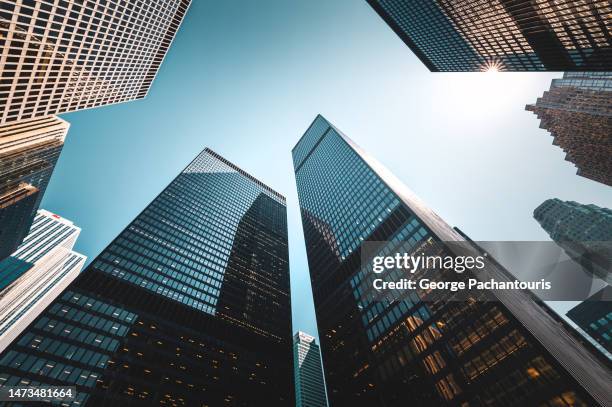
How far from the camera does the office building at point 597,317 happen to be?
9231cm

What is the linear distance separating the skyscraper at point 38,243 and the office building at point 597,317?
203 m

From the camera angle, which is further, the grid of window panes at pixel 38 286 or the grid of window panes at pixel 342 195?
the grid of window panes at pixel 38 286

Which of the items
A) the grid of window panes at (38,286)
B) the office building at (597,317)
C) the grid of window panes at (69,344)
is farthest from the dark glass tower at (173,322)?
the office building at (597,317)

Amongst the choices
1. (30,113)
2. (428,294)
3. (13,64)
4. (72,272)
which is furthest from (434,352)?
(72,272)

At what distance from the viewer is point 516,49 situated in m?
70.1

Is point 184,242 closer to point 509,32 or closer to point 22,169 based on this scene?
point 22,169

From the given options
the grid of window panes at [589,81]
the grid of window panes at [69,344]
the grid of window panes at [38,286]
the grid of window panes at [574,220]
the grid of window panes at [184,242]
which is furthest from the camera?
the grid of window panes at [38,286]

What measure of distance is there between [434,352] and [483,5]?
72.0 m

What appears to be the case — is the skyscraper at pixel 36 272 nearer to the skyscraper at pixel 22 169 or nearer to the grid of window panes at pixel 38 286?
the grid of window panes at pixel 38 286

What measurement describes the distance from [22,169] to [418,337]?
386 ft

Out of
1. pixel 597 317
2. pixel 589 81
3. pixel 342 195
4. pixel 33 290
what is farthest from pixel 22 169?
pixel 597 317

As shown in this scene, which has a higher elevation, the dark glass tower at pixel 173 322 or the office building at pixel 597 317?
the office building at pixel 597 317

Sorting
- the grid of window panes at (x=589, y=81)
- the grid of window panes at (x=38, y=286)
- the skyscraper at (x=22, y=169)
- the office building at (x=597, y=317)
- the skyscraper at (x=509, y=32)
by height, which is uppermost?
the grid of window panes at (x=589, y=81)

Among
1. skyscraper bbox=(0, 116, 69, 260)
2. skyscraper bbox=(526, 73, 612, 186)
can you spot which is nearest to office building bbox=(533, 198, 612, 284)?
skyscraper bbox=(526, 73, 612, 186)
